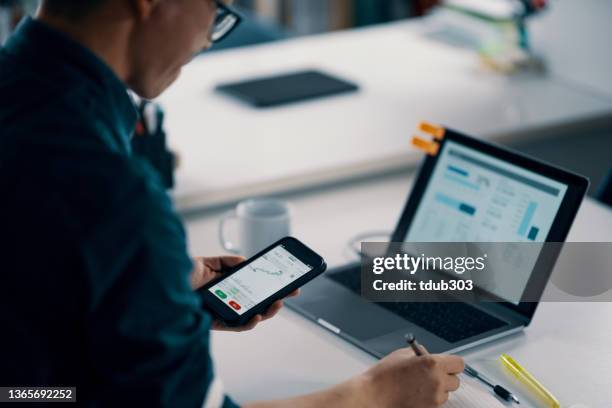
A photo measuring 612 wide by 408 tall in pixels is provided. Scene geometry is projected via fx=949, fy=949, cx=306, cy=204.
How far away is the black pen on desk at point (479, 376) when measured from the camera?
4.19 feet

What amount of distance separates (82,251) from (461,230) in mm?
884

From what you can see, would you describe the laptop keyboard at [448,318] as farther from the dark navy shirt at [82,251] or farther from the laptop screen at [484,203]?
the dark navy shirt at [82,251]

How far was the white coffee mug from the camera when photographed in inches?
66.4

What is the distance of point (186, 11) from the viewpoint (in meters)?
1.03

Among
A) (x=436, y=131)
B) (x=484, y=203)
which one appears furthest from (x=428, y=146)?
(x=484, y=203)

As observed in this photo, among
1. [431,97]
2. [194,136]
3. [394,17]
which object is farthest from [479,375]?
[394,17]

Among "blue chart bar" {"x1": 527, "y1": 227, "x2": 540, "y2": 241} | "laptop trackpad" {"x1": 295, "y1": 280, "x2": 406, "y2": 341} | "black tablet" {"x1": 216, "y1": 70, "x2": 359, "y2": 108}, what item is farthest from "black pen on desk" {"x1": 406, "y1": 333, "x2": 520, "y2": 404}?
"black tablet" {"x1": 216, "y1": 70, "x2": 359, "y2": 108}

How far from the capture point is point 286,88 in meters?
2.58

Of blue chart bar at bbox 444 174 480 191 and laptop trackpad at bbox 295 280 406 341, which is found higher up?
blue chart bar at bbox 444 174 480 191

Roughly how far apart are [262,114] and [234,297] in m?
Result: 1.09

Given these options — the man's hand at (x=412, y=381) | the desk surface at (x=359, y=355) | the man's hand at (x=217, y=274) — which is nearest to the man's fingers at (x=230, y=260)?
the man's hand at (x=217, y=274)

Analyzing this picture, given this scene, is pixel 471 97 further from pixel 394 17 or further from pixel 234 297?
pixel 394 17

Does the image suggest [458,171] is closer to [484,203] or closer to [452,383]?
[484,203]

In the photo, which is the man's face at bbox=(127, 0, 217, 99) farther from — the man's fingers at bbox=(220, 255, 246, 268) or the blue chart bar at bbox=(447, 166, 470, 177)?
the blue chart bar at bbox=(447, 166, 470, 177)
